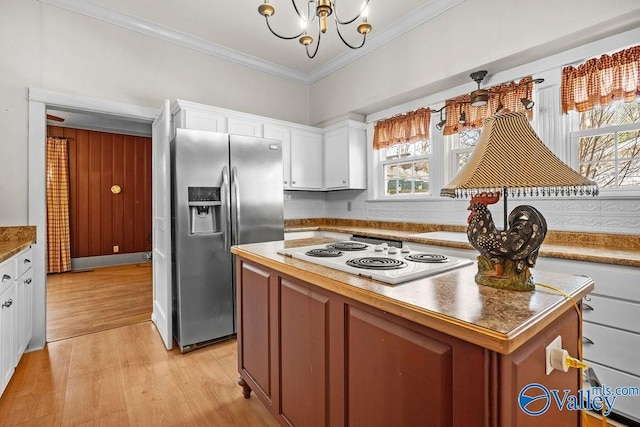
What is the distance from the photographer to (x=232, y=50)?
144 inches

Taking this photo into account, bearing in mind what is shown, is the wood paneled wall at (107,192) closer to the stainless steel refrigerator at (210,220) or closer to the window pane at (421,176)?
the stainless steel refrigerator at (210,220)

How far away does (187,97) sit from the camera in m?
3.41

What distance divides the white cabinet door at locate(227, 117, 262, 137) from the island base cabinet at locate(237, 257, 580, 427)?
83.4 inches

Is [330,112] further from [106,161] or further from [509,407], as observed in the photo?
[106,161]

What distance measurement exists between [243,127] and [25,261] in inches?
86.3

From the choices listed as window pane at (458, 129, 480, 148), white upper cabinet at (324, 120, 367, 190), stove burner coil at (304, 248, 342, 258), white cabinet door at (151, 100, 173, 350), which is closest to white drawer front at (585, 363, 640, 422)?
stove burner coil at (304, 248, 342, 258)

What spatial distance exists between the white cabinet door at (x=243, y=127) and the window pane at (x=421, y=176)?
185 cm

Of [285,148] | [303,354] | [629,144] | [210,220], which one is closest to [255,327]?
[303,354]

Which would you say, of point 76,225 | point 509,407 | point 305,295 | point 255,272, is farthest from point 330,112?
point 76,225

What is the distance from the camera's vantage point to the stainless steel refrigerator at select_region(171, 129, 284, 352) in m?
2.47

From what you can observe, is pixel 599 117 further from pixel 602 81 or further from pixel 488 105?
pixel 488 105

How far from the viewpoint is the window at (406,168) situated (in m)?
3.43

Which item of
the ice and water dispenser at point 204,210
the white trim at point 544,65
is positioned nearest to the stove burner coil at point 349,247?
the ice and water dispenser at point 204,210

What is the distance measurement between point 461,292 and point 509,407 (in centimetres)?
32
